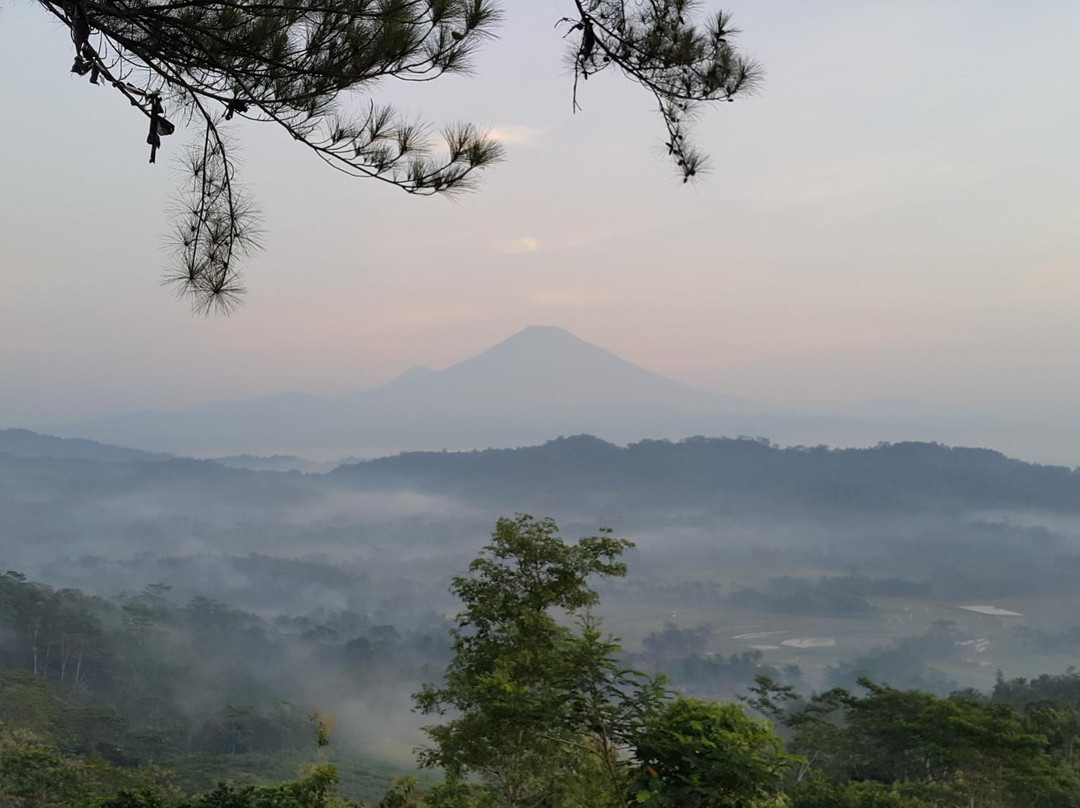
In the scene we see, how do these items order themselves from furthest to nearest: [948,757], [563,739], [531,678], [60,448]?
[60,448] < [948,757] < [531,678] < [563,739]

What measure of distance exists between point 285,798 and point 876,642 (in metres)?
66.2

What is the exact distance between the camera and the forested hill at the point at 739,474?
105m

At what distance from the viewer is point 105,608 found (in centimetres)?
3956

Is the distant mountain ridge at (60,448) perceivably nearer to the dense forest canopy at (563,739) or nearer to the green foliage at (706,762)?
the dense forest canopy at (563,739)

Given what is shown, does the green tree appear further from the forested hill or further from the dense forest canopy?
the forested hill

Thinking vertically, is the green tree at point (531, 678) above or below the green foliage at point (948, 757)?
above

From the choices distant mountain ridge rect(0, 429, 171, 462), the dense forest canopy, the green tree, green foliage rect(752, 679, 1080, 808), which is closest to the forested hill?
distant mountain ridge rect(0, 429, 171, 462)

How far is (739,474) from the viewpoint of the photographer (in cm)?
12081

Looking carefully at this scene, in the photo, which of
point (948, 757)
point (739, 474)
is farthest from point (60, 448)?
point (948, 757)

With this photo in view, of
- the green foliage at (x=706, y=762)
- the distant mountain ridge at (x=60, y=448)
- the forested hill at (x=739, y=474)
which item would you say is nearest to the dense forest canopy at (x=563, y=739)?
the green foliage at (x=706, y=762)

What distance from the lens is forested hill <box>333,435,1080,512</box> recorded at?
105438mm

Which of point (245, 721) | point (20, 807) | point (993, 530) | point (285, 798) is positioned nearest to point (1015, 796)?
point (285, 798)

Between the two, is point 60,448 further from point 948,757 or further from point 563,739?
point 563,739

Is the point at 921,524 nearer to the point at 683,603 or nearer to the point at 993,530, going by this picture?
the point at 993,530
